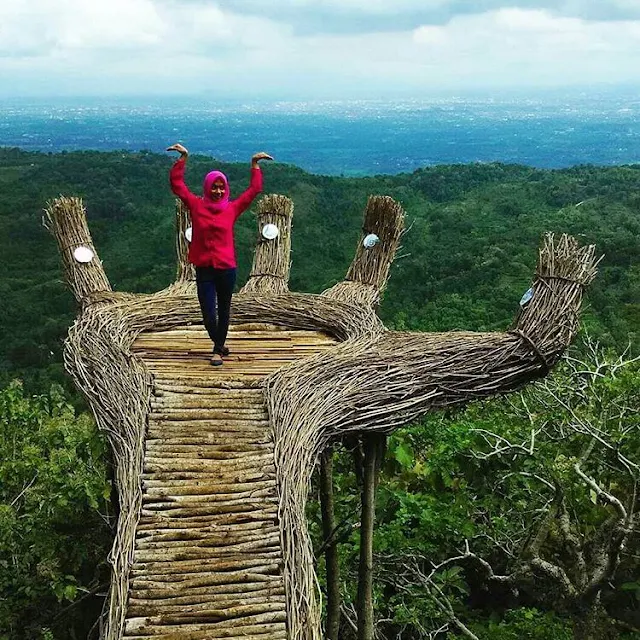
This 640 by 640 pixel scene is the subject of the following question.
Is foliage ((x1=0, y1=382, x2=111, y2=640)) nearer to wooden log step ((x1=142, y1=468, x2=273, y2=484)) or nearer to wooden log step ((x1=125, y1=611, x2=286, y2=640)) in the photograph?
wooden log step ((x1=142, y1=468, x2=273, y2=484))

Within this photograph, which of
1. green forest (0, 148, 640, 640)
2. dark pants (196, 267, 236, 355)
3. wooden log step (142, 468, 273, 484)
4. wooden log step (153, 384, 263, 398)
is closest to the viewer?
wooden log step (142, 468, 273, 484)

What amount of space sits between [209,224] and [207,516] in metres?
1.84

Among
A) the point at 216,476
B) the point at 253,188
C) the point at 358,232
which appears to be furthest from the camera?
the point at 358,232

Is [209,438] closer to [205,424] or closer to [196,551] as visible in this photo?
[205,424]

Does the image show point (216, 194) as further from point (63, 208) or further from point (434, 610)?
point (434, 610)

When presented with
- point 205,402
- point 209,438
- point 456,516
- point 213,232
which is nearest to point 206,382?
point 205,402

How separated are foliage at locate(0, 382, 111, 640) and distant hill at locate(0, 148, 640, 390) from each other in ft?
42.5

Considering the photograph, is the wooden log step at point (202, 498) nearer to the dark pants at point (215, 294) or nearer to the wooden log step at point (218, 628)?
the wooden log step at point (218, 628)

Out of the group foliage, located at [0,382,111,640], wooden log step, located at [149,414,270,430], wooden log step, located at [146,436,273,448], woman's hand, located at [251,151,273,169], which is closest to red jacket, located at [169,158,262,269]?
woman's hand, located at [251,151,273,169]

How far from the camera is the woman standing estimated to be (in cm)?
449

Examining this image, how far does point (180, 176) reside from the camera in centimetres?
457

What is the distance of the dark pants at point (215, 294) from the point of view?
15.1 ft

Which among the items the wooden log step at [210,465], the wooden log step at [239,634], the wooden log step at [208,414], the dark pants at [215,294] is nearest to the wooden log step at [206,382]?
the wooden log step at [208,414]

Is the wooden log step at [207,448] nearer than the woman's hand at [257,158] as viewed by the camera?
Yes
